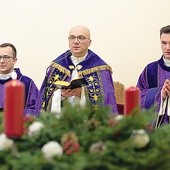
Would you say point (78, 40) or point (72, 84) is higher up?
point (78, 40)

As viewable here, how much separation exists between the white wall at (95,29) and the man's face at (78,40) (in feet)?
4.58

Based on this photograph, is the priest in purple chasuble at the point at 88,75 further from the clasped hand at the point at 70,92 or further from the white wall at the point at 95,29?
the white wall at the point at 95,29

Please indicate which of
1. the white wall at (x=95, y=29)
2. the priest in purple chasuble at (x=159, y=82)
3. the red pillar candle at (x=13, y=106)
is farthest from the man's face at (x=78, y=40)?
the red pillar candle at (x=13, y=106)

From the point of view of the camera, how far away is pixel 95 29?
4402 millimetres

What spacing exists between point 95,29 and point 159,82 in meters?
1.44

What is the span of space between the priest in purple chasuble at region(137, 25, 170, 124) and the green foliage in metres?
1.69

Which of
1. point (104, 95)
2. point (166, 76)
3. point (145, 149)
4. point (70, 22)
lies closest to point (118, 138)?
point (145, 149)

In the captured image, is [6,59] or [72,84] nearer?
[72,84]

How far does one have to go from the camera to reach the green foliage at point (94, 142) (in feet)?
3.15

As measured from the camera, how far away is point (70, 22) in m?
4.45

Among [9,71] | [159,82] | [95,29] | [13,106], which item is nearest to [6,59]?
[9,71]

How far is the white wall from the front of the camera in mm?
4375

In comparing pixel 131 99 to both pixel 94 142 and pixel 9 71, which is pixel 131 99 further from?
pixel 9 71

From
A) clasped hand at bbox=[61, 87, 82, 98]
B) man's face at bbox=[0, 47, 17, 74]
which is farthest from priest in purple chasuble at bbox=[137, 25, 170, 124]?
man's face at bbox=[0, 47, 17, 74]
